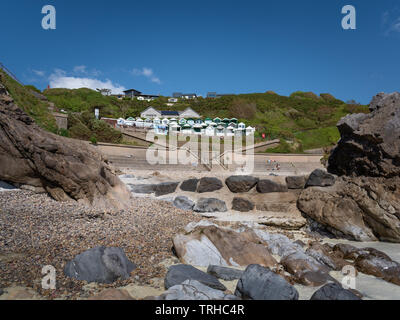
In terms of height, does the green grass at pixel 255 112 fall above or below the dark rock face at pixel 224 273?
above

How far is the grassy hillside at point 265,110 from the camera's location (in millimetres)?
41822

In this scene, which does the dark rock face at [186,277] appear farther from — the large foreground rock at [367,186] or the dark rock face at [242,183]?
the dark rock face at [242,183]

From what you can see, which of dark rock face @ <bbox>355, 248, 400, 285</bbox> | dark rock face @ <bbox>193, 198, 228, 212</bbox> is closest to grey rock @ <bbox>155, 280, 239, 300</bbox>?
dark rock face @ <bbox>355, 248, 400, 285</bbox>

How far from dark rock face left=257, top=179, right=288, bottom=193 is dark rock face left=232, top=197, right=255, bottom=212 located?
78cm

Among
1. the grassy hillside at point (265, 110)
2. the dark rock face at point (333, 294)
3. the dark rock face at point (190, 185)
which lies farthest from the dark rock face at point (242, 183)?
the grassy hillside at point (265, 110)

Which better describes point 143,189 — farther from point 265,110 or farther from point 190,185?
point 265,110

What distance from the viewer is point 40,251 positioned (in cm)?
455

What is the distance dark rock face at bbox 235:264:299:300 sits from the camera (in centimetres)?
380

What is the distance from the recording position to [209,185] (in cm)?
1148

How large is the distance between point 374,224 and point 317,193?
1872 mm

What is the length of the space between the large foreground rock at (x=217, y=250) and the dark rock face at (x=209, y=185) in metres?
5.43

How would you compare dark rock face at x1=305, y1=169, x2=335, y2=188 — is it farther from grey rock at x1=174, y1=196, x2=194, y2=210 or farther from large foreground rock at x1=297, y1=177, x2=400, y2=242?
grey rock at x1=174, y1=196, x2=194, y2=210
